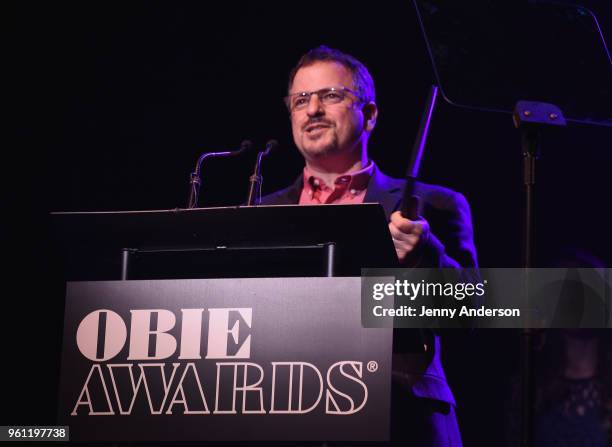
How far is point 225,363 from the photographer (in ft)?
7.00

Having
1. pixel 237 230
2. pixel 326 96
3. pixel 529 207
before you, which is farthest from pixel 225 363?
pixel 326 96

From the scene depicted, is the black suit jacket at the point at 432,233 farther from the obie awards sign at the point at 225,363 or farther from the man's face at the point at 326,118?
the obie awards sign at the point at 225,363

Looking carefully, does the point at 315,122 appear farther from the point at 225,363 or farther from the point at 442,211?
the point at 225,363

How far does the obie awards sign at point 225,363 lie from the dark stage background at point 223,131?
1.88 metres

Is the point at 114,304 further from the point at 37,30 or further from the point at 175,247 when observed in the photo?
the point at 37,30

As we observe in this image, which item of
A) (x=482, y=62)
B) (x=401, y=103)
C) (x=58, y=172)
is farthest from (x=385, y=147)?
(x=482, y=62)

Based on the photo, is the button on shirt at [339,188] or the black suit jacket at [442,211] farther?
the button on shirt at [339,188]

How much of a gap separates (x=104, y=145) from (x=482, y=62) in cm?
229

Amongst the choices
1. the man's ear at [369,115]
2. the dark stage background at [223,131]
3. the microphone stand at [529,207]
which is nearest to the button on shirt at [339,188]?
the man's ear at [369,115]

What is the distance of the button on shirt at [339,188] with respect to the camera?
131 inches

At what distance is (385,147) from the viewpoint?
4.23 m

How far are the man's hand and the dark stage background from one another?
5.67 ft

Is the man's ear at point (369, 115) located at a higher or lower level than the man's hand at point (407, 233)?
higher

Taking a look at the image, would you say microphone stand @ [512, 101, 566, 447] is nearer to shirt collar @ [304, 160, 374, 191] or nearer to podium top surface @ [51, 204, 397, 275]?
podium top surface @ [51, 204, 397, 275]
